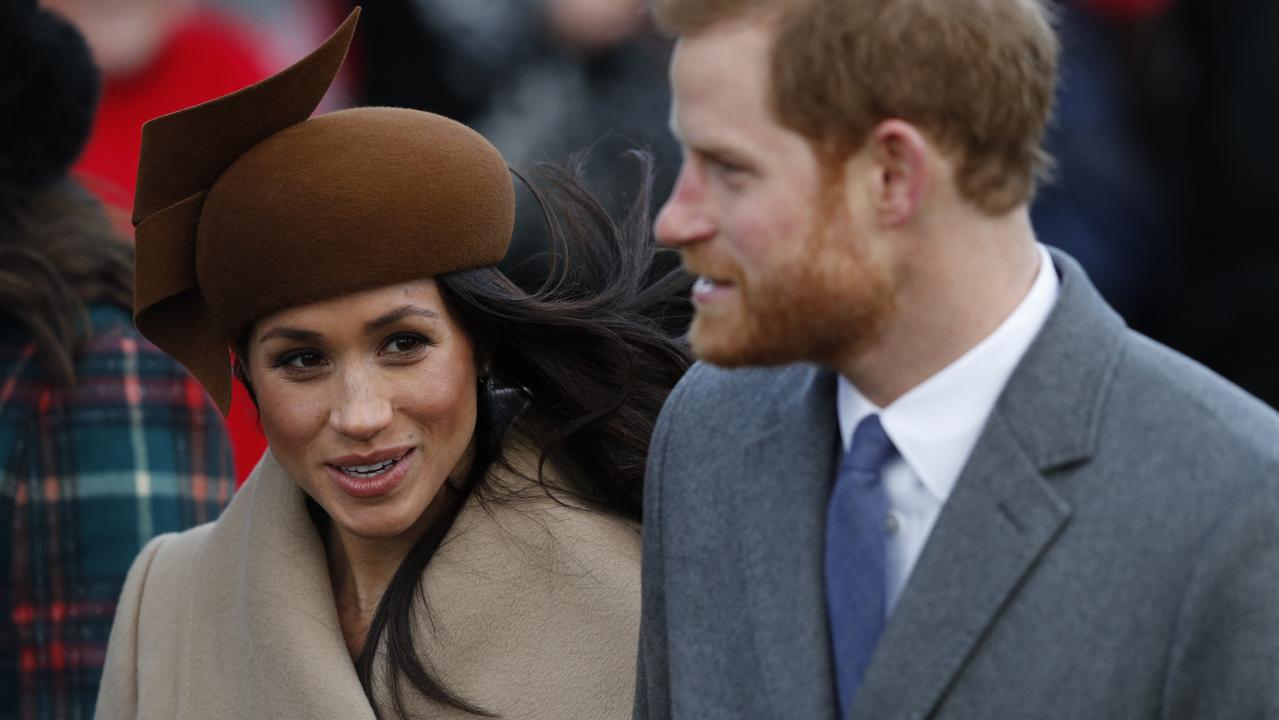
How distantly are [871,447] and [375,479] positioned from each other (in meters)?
1.13

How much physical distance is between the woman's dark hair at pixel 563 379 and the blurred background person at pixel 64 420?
53 cm

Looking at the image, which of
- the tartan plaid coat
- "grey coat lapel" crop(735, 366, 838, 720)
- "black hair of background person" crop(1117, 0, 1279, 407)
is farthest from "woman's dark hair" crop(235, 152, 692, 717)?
"black hair of background person" crop(1117, 0, 1279, 407)

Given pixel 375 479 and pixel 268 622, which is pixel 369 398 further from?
pixel 268 622

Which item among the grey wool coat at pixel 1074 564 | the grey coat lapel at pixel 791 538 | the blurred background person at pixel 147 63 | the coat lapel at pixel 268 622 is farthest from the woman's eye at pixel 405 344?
the blurred background person at pixel 147 63

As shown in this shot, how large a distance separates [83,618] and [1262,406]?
8.10ft

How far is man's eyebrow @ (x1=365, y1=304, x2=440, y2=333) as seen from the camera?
298cm

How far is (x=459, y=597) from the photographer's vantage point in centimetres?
312

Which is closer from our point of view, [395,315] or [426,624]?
[395,315]

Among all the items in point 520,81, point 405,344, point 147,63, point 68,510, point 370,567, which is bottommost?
point 68,510

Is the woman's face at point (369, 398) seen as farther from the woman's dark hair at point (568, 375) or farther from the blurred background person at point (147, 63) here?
the blurred background person at point (147, 63)

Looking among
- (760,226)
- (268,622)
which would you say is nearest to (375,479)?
(268,622)

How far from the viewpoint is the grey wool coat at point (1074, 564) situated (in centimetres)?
186

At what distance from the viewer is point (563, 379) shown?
3.28 metres

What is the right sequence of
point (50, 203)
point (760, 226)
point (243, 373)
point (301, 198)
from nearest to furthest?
point (760, 226), point (301, 198), point (243, 373), point (50, 203)
